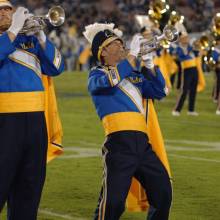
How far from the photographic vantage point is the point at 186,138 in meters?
13.2

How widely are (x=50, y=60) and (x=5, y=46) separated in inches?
17.2

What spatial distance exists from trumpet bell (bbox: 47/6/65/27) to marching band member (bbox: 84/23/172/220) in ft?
1.04

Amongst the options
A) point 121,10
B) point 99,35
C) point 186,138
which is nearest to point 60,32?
point 121,10

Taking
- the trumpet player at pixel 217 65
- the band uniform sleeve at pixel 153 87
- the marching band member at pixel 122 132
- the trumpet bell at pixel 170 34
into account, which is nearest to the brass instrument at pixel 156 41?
the trumpet bell at pixel 170 34

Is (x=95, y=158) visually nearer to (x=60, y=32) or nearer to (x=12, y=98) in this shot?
(x=12, y=98)

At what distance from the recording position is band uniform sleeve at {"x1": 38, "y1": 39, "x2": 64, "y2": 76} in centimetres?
599

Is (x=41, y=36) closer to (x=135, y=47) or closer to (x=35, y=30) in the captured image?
(x=35, y=30)

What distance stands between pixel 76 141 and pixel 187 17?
26167 mm

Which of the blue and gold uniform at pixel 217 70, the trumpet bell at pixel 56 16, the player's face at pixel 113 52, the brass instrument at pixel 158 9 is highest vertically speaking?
the trumpet bell at pixel 56 16

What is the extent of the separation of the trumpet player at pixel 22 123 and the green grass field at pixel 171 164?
1.73 meters

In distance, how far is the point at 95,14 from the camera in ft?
125

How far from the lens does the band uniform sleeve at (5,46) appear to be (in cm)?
565

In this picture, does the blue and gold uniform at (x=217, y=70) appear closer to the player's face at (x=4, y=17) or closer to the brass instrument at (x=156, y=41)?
the brass instrument at (x=156, y=41)

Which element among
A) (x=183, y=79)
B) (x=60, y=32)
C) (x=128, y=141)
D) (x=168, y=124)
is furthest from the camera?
(x=60, y=32)
